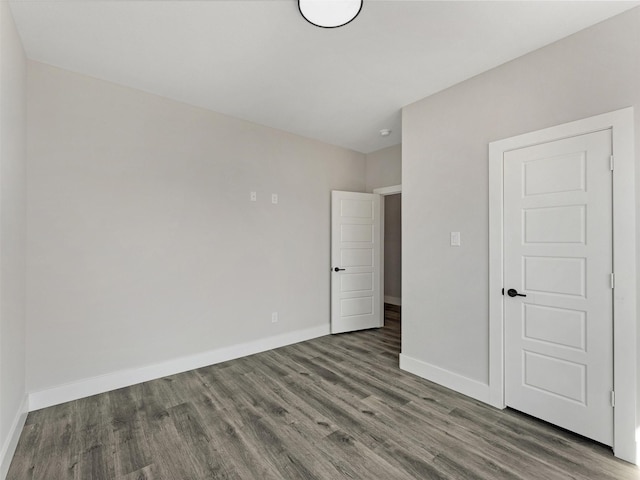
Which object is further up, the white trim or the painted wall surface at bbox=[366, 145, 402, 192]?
the painted wall surface at bbox=[366, 145, 402, 192]

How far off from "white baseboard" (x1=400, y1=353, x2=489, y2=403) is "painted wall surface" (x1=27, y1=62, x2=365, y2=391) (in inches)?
62.5

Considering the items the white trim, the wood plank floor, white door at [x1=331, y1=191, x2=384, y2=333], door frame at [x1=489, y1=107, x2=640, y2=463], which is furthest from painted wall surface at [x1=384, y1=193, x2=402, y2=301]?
door frame at [x1=489, y1=107, x2=640, y2=463]

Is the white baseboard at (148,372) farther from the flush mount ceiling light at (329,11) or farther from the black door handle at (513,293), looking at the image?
the flush mount ceiling light at (329,11)

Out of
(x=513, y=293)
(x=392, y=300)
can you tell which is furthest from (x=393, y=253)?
(x=513, y=293)

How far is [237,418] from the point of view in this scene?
7.53 feet

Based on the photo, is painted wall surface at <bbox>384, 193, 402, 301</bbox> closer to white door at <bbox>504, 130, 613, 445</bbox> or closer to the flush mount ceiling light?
white door at <bbox>504, 130, 613, 445</bbox>

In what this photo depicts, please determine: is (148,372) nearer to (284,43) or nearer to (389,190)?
(284,43)

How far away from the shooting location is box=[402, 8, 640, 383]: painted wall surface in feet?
6.48

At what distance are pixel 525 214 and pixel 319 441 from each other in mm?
2304

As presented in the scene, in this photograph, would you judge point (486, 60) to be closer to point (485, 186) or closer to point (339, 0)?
point (485, 186)

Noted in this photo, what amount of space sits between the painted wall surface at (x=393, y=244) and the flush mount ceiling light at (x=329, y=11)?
16.3ft

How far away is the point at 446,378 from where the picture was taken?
2799mm

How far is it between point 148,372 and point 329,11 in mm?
3420

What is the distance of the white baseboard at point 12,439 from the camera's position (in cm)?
169
